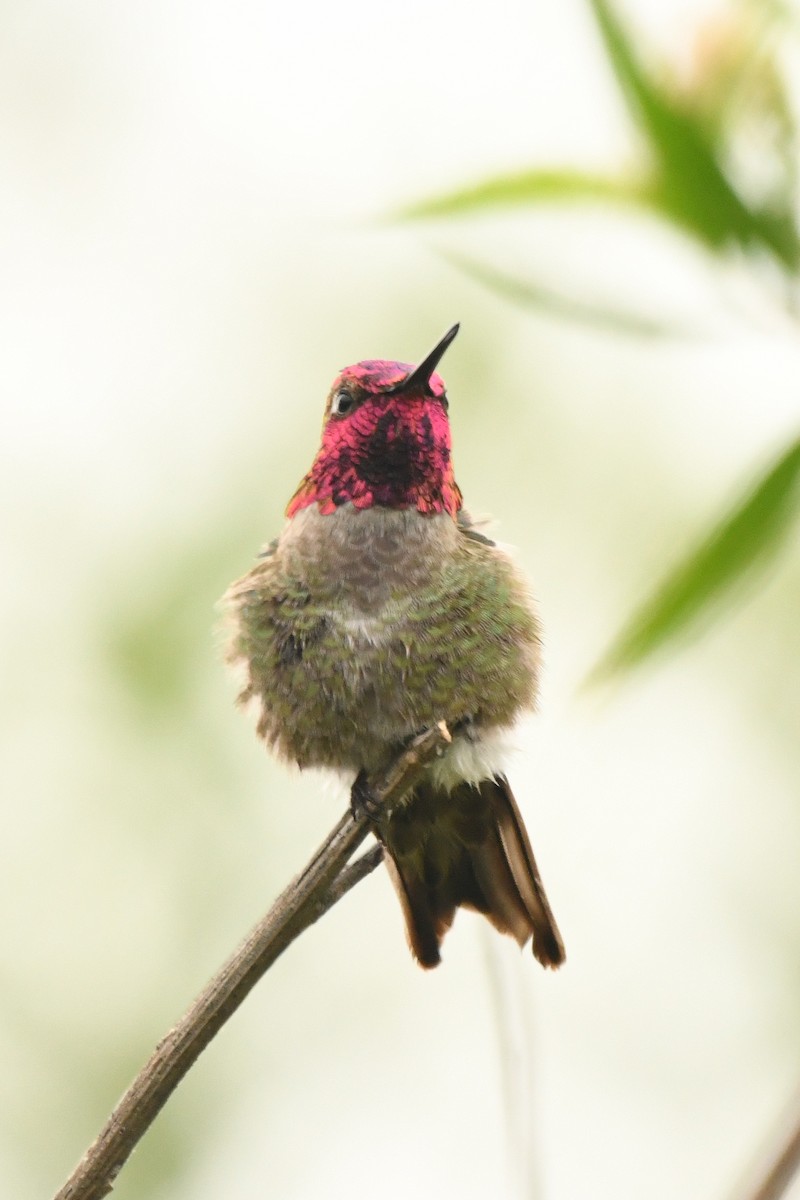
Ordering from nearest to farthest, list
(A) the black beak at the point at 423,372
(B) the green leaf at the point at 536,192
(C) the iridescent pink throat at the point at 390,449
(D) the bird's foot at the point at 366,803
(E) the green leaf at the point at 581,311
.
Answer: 1. (E) the green leaf at the point at 581,311
2. (B) the green leaf at the point at 536,192
3. (D) the bird's foot at the point at 366,803
4. (A) the black beak at the point at 423,372
5. (C) the iridescent pink throat at the point at 390,449

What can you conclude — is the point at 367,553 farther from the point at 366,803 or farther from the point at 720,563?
the point at 720,563

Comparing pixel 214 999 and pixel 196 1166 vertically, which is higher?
pixel 214 999

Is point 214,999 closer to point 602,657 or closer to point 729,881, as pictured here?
point 602,657

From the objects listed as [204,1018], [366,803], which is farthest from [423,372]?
[204,1018]

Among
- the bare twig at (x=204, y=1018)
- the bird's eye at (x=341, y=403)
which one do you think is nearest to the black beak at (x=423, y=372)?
the bird's eye at (x=341, y=403)

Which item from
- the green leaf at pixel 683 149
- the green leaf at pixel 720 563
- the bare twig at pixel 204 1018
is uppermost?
the green leaf at pixel 683 149

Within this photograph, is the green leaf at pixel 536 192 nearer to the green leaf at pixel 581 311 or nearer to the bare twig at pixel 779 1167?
the green leaf at pixel 581 311

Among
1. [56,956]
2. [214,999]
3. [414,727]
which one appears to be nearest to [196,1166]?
[56,956]
